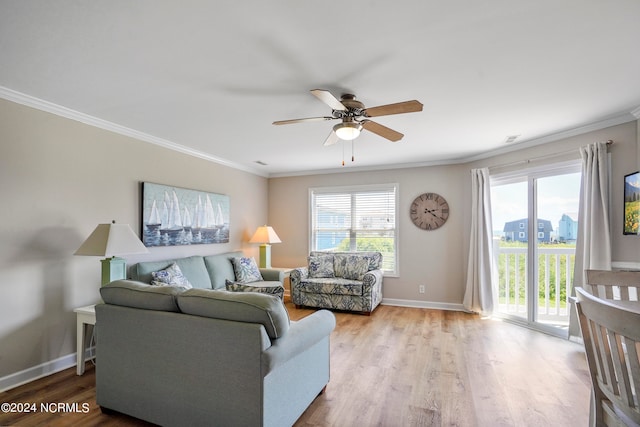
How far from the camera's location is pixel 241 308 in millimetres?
1841

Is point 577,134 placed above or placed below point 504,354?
above

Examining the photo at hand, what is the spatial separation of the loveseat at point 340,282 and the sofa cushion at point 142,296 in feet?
10.3

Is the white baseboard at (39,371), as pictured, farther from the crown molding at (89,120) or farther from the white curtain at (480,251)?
the white curtain at (480,251)

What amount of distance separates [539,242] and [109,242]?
16.0 ft

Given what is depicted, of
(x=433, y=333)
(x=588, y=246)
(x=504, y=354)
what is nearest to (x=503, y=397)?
(x=504, y=354)

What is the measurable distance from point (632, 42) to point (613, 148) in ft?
6.10

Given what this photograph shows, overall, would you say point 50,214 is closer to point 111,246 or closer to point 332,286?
point 111,246

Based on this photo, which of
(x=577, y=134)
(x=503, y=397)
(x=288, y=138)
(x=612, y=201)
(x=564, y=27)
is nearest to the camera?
(x=564, y=27)

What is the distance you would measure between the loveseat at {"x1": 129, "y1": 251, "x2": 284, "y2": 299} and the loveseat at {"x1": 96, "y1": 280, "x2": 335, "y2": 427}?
53.8 inches

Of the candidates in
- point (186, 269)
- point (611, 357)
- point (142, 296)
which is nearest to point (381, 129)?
point (611, 357)

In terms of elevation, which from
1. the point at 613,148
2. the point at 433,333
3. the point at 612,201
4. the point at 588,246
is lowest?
the point at 433,333

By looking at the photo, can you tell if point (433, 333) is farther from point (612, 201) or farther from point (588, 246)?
point (612, 201)

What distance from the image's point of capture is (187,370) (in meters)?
1.94

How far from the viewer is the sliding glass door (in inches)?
155
